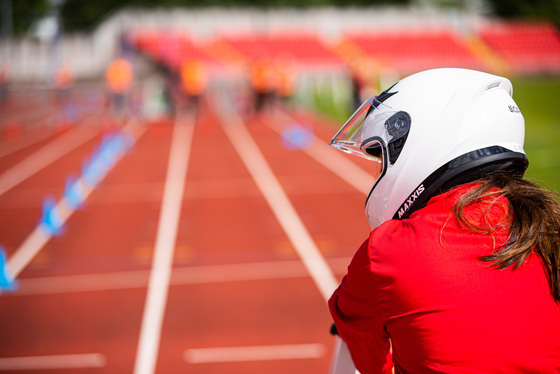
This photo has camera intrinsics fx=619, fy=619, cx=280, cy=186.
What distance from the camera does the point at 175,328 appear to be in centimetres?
529

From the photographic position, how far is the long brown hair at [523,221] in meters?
1.37

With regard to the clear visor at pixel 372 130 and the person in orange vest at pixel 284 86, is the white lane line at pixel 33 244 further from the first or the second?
the person in orange vest at pixel 284 86

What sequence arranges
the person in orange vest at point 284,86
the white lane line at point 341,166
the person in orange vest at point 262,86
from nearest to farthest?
the white lane line at point 341,166
the person in orange vest at point 262,86
the person in orange vest at point 284,86

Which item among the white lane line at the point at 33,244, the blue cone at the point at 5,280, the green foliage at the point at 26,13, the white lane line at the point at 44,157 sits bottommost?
the blue cone at the point at 5,280

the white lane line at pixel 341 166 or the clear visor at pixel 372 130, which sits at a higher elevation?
the white lane line at pixel 341 166

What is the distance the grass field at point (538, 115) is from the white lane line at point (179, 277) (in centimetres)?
264

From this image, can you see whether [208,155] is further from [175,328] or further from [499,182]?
[499,182]

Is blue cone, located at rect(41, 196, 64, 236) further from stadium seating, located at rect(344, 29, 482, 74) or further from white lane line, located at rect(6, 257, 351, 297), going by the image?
stadium seating, located at rect(344, 29, 482, 74)

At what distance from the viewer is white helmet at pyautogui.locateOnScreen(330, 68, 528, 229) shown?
154cm

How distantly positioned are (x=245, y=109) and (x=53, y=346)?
18.6m

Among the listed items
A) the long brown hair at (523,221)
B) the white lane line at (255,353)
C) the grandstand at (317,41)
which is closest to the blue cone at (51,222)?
the white lane line at (255,353)

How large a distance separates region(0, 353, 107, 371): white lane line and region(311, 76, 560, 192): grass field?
3.59 metres

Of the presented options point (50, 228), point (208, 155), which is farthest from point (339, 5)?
point (50, 228)

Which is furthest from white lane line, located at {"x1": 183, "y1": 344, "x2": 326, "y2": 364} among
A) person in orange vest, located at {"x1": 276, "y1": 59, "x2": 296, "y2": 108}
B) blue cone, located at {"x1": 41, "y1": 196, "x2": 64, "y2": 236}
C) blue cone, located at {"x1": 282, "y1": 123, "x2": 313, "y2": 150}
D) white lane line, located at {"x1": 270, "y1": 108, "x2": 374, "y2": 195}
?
person in orange vest, located at {"x1": 276, "y1": 59, "x2": 296, "y2": 108}
